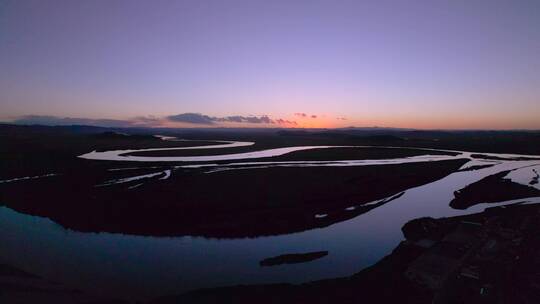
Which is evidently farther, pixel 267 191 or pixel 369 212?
pixel 267 191

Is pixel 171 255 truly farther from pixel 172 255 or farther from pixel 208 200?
pixel 208 200

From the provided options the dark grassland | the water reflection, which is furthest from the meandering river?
the dark grassland

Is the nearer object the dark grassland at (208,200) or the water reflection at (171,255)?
the water reflection at (171,255)

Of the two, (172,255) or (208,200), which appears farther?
(208,200)

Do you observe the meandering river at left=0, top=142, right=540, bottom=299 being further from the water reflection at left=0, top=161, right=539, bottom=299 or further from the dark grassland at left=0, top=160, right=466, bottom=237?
the dark grassland at left=0, top=160, right=466, bottom=237

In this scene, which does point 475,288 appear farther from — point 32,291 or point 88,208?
point 88,208

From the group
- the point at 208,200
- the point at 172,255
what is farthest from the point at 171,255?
the point at 208,200

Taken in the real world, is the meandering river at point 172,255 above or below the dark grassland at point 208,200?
below

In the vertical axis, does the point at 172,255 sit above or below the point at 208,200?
below

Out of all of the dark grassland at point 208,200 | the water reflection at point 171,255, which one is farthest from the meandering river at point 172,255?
the dark grassland at point 208,200

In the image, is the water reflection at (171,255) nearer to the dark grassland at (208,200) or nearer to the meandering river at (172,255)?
the meandering river at (172,255)

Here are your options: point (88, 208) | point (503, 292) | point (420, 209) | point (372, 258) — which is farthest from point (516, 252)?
point (88, 208)
